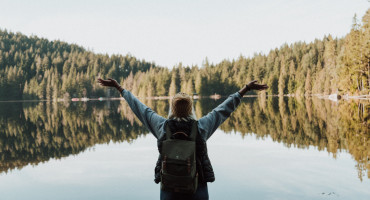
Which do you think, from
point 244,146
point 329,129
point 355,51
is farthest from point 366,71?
point 244,146

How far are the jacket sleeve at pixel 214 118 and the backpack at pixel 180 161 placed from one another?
169 millimetres

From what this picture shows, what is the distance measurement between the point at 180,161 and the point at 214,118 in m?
0.70

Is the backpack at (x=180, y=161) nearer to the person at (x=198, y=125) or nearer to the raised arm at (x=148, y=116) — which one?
the person at (x=198, y=125)

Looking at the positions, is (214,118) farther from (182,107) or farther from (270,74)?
(270,74)

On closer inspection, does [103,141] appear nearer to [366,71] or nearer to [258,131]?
[258,131]

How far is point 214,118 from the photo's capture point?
370 centimetres

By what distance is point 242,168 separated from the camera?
10188mm

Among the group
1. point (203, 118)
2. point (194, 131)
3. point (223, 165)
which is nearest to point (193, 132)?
point (194, 131)

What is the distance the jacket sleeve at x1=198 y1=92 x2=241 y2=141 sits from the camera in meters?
3.55

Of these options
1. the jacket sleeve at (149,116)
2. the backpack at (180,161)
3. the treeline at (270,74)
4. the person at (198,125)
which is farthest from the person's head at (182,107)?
the treeline at (270,74)

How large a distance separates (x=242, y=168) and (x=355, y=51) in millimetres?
52523

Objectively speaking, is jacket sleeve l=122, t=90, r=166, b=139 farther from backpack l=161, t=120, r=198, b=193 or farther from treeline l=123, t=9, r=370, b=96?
treeline l=123, t=9, r=370, b=96

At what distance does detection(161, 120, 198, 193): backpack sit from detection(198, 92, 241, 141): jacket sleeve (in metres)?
0.17

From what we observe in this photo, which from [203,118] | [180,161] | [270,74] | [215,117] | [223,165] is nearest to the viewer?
[180,161]
